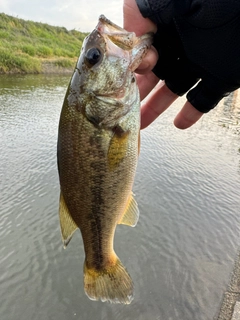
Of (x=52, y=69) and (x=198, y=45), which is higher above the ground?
(x=198, y=45)

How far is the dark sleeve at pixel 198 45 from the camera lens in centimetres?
169

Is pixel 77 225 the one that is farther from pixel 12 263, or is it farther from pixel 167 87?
pixel 12 263

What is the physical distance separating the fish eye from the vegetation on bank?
23.8 metres

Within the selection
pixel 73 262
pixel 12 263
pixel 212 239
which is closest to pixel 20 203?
pixel 12 263

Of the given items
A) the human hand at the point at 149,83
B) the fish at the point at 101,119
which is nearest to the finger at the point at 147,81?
the human hand at the point at 149,83

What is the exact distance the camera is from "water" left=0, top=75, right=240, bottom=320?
213 inches

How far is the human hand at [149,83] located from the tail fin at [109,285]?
1372 mm

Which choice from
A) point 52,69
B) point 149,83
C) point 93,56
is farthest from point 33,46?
point 93,56

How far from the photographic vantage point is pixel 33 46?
30.5 m

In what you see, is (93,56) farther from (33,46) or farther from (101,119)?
(33,46)

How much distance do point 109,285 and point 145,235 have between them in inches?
192

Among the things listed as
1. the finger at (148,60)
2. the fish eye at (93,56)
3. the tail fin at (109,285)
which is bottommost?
the tail fin at (109,285)

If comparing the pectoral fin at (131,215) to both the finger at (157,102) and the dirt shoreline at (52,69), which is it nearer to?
the finger at (157,102)

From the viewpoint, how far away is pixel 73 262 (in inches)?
241
